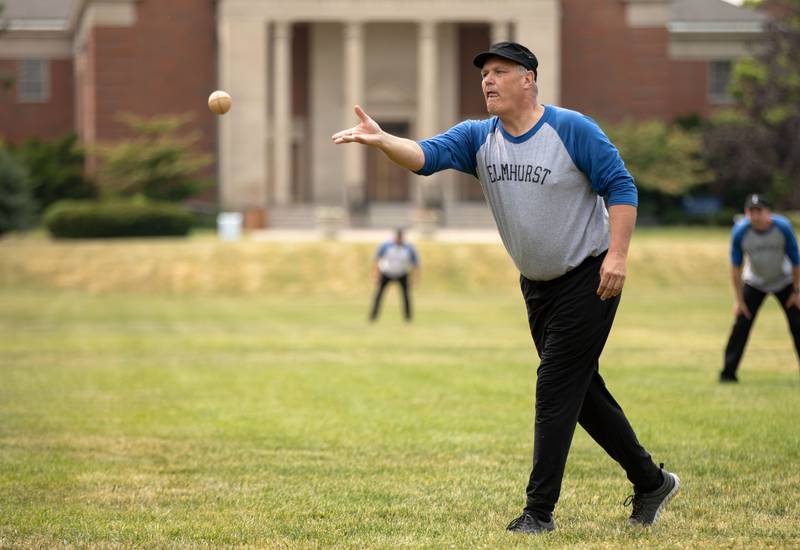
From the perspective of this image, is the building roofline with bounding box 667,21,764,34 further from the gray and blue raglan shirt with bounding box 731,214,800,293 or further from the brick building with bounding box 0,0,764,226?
the gray and blue raglan shirt with bounding box 731,214,800,293

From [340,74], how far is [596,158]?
57487 mm

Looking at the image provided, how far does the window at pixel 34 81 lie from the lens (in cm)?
7412

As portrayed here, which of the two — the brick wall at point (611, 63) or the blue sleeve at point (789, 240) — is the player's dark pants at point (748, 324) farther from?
the brick wall at point (611, 63)

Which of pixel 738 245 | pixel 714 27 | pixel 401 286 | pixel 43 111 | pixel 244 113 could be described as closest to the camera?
pixel 738 245

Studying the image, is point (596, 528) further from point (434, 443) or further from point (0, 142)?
point (0, 142)

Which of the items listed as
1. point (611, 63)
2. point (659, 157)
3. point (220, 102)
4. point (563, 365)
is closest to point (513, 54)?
point (563, 365)

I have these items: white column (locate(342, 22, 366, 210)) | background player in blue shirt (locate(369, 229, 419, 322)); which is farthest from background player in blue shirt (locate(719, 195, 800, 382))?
white column (locate(342, 22, 366, 210))

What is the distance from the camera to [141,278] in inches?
1694

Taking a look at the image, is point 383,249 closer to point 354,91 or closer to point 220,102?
point 220,102

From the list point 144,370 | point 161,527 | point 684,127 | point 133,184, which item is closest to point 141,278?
point 133,184

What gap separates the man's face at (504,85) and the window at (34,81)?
70460 mm

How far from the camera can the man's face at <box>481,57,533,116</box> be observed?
7.11 metres

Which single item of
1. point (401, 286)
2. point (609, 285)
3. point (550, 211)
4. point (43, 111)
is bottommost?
point (401, 286)

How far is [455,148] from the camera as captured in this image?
7312 mm
